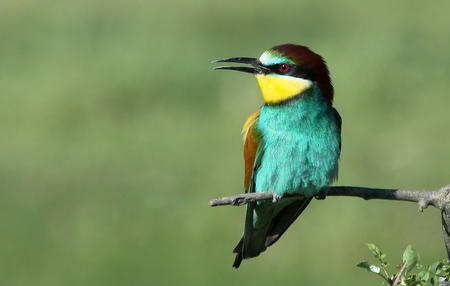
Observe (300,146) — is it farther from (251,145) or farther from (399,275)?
(399,275)

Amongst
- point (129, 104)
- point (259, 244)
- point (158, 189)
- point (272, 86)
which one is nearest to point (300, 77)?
point (272, 86)

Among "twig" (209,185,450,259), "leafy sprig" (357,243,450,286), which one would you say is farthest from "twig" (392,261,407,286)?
"twig" (209,185,450,259)

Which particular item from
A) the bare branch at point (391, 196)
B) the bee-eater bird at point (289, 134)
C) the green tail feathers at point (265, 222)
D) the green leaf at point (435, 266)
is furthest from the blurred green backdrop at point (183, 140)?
the green leaf at point (435, 266)

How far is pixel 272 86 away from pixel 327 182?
1.19 feet

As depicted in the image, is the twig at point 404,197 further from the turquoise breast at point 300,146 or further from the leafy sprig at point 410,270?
the turquoise breast at point 300,146

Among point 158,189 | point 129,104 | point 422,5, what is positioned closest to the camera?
point 158,189

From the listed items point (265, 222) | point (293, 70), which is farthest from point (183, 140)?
point (293, 70)

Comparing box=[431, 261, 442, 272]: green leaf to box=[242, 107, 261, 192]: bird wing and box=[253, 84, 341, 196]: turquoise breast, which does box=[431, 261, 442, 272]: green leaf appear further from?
box=[242, 107, 261, 192]: bird wing

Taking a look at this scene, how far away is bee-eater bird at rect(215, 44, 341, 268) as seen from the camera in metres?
2.90

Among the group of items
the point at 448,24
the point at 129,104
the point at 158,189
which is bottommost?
the point at 158,189

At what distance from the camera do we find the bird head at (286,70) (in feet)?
9.44

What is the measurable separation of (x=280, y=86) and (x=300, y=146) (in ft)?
0.69

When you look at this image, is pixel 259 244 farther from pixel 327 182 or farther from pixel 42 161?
pixel 42 161

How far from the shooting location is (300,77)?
9.60 feet
